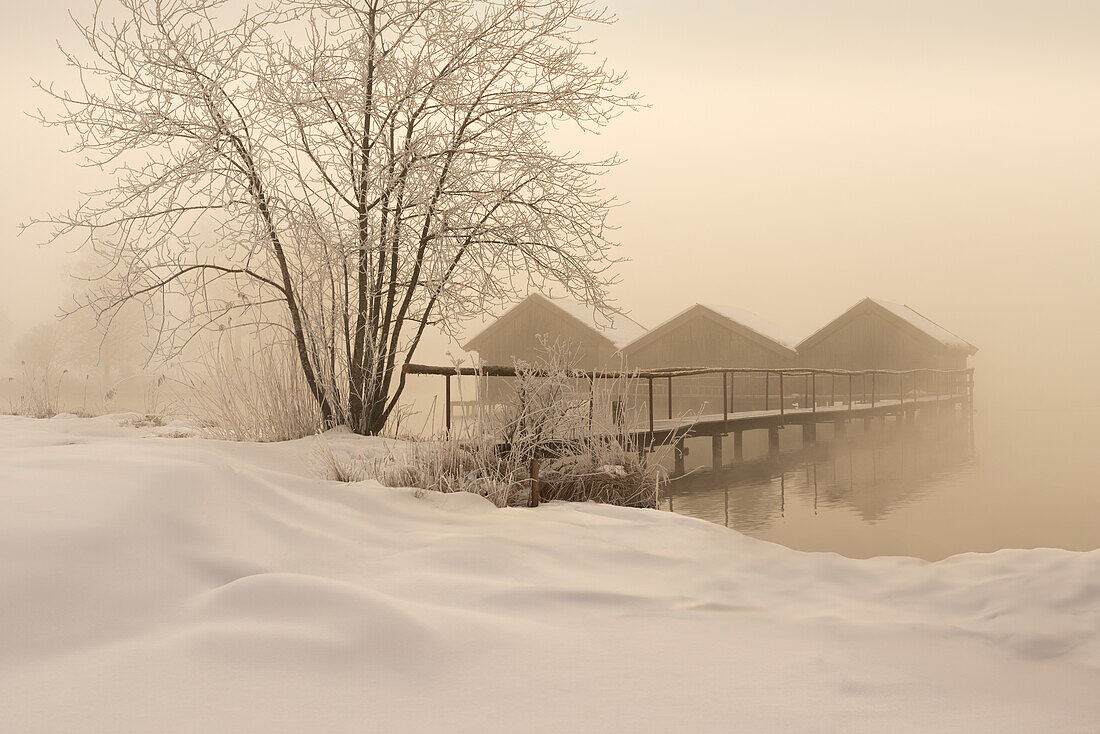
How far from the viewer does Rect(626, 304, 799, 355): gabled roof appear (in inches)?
1015

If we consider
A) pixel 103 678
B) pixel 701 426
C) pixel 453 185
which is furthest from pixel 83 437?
pixel 701 426

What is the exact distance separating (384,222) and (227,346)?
1754 mm

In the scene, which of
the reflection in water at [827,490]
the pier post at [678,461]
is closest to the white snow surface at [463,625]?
the reflection in water at [827,490]

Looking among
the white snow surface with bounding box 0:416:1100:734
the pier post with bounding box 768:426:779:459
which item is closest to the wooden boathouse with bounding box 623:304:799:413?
the pier post with bounding box 768:426:779:459

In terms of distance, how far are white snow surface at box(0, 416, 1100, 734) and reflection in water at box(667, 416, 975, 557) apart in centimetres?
381

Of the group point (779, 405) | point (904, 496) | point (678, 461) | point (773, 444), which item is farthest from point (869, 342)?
point (904, 496)

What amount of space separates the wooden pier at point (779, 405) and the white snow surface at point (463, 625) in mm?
2534

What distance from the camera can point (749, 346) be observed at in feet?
85.8

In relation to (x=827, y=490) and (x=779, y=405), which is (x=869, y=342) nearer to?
(x=779, y=405)

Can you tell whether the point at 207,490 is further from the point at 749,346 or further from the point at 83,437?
the point at 749,346

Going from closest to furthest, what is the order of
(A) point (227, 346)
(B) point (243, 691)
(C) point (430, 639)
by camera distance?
(B) point (243, 691) < (C) point (430, 639) < (A) point (227, 346)

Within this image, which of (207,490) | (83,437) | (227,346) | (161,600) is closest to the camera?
(161,600)

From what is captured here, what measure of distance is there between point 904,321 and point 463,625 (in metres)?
27.3

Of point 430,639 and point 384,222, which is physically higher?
point 384,222
